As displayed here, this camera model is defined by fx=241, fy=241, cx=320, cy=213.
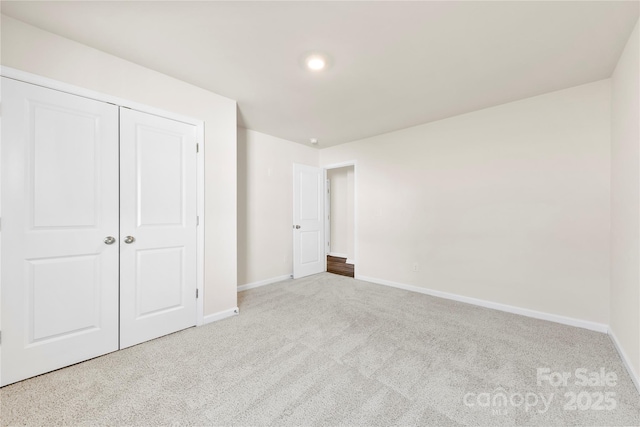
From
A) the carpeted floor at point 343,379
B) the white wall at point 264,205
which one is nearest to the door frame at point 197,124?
the carpeted floor at point 343,379

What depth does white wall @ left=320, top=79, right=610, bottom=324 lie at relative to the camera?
8.00ft

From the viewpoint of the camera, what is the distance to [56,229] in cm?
181

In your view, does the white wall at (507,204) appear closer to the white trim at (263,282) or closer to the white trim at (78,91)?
the white trim at (263,282)

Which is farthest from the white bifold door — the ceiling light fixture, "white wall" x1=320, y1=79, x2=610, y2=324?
"white wall" x1=320, y1=79, x2=610, y2=324

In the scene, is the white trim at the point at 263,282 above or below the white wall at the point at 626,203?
below

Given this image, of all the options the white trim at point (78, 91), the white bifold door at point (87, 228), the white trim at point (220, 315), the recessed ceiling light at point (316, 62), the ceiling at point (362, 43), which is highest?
the ceiling at point (362, 43)

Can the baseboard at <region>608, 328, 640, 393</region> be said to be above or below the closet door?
below

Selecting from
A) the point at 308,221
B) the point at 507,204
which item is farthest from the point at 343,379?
the point at 308,221

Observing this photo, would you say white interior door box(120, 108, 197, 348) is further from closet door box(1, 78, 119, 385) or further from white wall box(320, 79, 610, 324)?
white wall box(320, 79, 610, 324)

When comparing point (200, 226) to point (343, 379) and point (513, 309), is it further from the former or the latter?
point (513, 309)

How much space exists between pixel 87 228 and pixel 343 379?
7.54 feet

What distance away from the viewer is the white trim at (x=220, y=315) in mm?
2598

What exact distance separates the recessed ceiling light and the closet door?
170 centimetres

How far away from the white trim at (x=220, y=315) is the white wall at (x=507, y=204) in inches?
92.5
